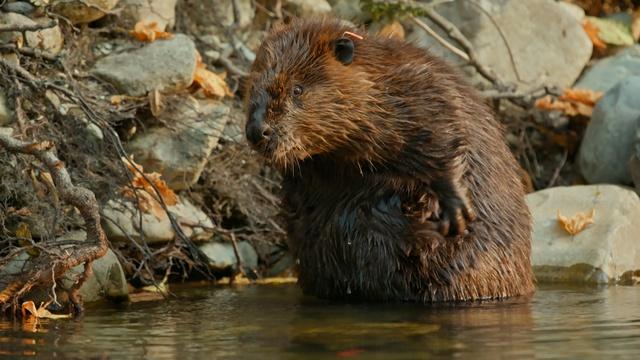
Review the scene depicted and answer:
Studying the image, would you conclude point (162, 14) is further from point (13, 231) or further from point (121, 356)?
point (121, 356)

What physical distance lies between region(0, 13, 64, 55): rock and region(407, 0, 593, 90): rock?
12.7 ft

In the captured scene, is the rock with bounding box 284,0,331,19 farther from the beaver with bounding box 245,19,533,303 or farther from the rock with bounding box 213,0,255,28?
the beaver with bounding box 245,19,533,303

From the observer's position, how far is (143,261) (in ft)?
26.5

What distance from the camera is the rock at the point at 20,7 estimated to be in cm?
906

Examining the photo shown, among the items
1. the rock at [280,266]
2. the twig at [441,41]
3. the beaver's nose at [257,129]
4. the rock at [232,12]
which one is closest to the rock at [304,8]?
the rock at [232,12]

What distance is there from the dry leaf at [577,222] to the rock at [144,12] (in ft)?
11.1

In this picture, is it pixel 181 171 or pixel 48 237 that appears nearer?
pixel 48 237

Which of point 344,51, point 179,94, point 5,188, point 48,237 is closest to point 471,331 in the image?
point 344,51

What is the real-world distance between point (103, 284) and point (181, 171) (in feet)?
4.97

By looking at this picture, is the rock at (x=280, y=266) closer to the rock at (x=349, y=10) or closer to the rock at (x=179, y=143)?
the rock at (x=179, y=143)

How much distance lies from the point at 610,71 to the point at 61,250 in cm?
663

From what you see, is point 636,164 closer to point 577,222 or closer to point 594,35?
point 577,222

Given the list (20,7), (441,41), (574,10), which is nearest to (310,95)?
(20,7)

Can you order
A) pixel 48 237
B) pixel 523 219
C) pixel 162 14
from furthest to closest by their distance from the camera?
pixel 162 14 → pixel 523 219 → pixel 48 237
